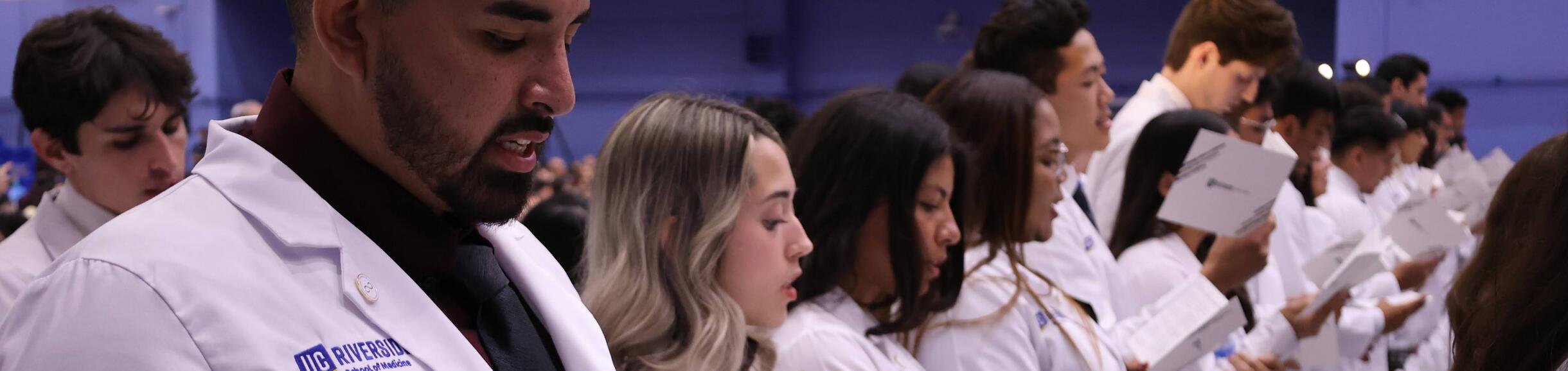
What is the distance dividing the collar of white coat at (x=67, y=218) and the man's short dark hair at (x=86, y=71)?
77 millimetres

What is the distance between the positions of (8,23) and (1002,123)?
11904 millimetres

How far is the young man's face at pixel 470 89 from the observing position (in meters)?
0.99

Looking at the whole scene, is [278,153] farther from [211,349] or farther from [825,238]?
[825,238]

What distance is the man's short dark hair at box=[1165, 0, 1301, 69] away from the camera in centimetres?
406

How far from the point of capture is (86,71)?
197 cm

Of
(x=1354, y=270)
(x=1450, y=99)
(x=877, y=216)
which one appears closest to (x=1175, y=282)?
(x=1354, y=270)

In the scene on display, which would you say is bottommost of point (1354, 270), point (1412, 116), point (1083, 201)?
point (1412, 116)

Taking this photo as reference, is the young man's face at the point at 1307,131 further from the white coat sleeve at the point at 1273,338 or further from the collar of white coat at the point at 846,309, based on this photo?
the collar of white coat at the point at 846,309

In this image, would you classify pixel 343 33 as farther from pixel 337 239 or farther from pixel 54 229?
pixel 54 229

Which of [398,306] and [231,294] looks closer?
[231,294]

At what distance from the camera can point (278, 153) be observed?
1.00 m

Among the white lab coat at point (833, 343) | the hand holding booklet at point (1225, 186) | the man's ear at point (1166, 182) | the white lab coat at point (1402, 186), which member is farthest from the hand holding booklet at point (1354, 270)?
the white lab coat at point (1402, 186)

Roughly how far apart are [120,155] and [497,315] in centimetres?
119

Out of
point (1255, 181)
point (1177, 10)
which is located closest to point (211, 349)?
point (1255, 181)
